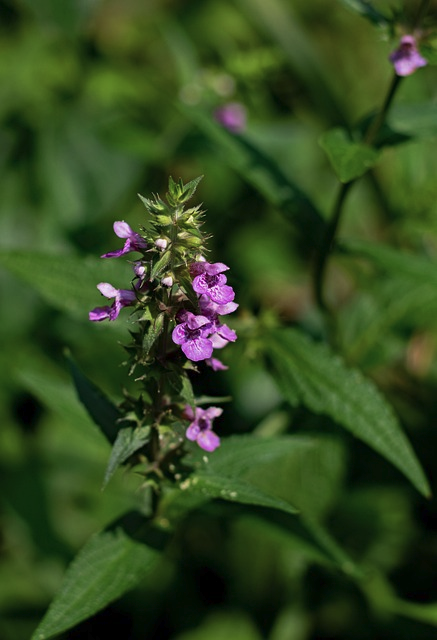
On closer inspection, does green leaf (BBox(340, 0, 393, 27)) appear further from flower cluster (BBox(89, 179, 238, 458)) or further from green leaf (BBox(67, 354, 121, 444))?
green leaf (BBox(67, 354, 121, 444))

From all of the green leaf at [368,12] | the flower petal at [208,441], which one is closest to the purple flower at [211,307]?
the flower petal at [208,441]

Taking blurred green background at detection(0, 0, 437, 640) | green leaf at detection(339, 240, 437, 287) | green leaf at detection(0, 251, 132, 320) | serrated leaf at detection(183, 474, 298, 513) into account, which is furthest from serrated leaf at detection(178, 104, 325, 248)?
serrated leaf at detection(183, 474, 298, 513)

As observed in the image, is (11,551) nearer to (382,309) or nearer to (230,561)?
(230,561)

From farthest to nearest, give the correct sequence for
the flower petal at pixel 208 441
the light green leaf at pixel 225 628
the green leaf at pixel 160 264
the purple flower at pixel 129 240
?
the light green leaf at pixel 225 628, the flower petal at pixel 208 441, the purple flower at pixel 129 240, the green leaf at pixel 160 264

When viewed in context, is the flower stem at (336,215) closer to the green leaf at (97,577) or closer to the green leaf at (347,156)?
the green leaf at (347,156)

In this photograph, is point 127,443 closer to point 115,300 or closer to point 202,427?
point 202,427
